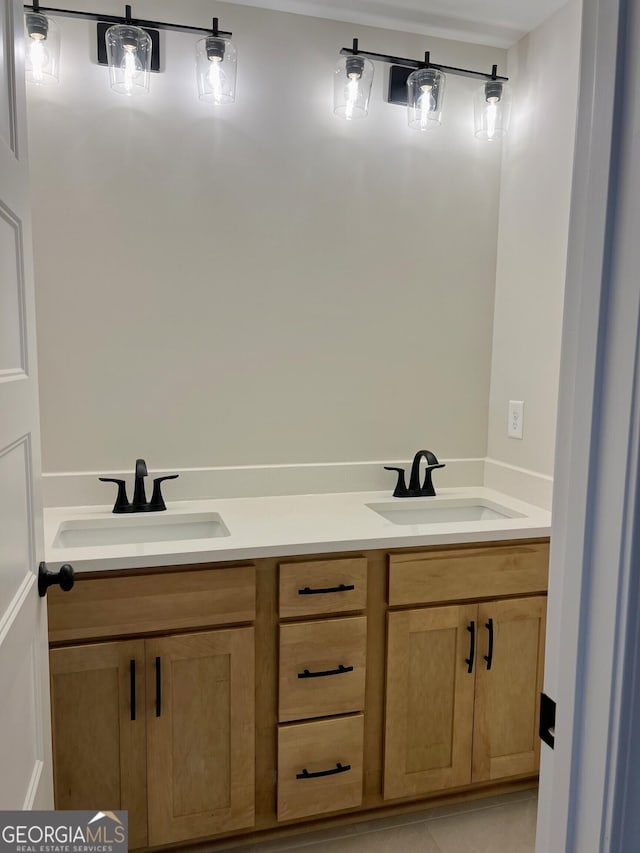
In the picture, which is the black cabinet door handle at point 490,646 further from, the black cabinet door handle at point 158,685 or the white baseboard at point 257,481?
the black cabinet door handle at point 158,685

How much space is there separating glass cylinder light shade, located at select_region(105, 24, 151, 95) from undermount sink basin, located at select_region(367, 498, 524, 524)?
1513mm

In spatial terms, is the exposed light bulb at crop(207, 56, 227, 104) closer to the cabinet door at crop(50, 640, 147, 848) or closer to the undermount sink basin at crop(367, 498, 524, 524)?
the undermount sink basin at crop(367, 498, 524, 524)

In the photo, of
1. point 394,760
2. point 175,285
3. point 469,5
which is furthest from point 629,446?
point 469,5

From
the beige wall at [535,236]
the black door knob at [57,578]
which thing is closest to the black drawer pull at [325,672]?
the black door knob at [57,578]

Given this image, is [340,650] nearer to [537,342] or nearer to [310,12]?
[537,342]

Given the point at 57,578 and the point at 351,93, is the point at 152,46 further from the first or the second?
→ the point at 57,578

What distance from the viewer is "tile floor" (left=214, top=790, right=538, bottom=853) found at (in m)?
1.75

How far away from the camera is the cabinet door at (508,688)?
1.84 meters

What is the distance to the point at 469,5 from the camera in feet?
6.55

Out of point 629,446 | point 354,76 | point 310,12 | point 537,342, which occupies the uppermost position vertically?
point 310,12

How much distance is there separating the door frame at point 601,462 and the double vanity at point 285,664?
1087mm

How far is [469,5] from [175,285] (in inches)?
52.4

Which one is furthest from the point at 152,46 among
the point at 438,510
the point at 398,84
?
the point at 438,510

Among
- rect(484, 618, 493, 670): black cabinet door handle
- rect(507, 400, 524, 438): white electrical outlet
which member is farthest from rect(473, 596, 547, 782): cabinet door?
rect(507, 400, 524, 438): white electrical outlet
